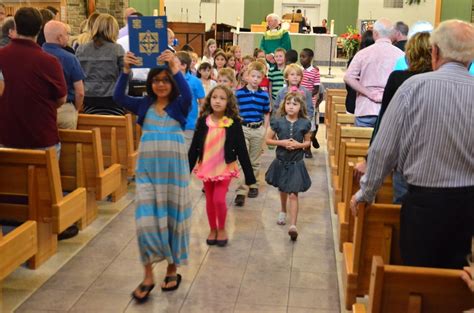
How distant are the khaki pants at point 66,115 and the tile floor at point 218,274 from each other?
0.92 meters

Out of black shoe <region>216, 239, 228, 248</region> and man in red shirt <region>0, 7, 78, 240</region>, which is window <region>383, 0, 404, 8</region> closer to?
black shoe <region>216, 239, 228, 248</region>

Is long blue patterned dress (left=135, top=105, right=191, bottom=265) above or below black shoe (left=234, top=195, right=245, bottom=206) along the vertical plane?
above

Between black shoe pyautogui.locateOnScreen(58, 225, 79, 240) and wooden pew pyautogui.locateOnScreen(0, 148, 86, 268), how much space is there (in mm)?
454

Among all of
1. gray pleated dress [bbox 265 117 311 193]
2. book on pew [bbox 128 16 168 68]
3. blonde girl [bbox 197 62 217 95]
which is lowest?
gray pleated dress [bbox 265 117 311 193]

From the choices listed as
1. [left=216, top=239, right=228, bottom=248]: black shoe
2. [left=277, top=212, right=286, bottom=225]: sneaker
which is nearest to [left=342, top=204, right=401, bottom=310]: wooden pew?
[left=216, top=239, right=228, bottom=248]: black shoe

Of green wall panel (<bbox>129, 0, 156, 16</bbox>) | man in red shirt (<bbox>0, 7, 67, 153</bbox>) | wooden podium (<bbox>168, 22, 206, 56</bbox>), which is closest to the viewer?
man in red shirt (<bbox>0, 7, 67, 153</bbox>)

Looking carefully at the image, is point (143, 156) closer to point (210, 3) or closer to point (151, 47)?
point (151, 47)

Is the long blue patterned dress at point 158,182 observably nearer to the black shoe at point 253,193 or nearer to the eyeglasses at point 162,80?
the eyeglasses at point 162,80

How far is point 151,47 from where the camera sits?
13.2 feet

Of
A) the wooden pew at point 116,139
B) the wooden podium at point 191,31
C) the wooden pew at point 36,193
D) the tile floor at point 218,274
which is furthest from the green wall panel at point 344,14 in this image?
the wooden pew at point 36,193

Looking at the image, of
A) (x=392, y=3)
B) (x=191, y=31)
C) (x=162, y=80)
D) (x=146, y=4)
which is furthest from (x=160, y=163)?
(x=392, y=3)

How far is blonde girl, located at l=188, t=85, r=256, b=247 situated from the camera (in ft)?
16.8

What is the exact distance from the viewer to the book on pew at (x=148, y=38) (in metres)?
4.01

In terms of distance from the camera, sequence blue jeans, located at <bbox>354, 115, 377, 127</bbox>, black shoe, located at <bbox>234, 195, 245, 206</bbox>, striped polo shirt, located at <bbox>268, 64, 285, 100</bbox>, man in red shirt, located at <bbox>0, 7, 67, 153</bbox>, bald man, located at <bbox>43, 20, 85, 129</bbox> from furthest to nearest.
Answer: striped polo shirt, located at <bbox>268, 64, 285, 100</bbox> < black shoe, located at <bbox>234, 195, 245, 206</bbox> < blue jeans, located at <bbox>354, 115, 377, 127</bbox> < bald man, located at <bbox>43, 20, 85, 129</bbox> < man in red shirt, located at <bbox>0, 7, 67, 153</bbox>
